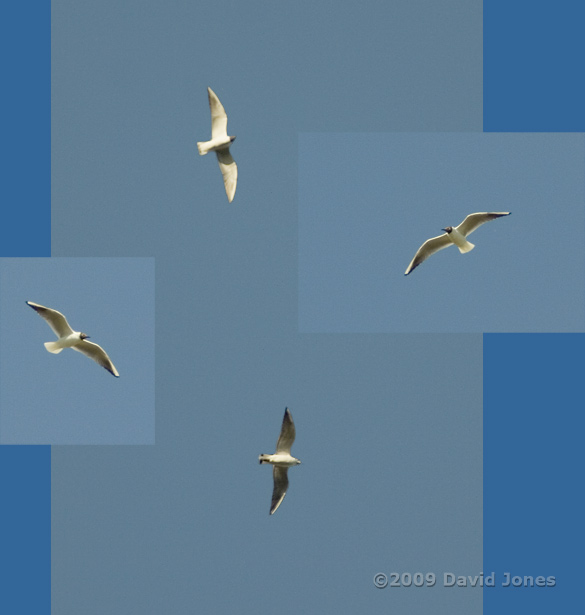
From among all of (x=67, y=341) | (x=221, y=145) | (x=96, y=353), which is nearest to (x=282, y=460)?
(x=96, y=353)

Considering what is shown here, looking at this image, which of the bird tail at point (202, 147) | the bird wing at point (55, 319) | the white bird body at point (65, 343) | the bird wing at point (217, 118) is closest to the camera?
the bird wing at point (55, 319)

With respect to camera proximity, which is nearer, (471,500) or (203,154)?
(203,154)

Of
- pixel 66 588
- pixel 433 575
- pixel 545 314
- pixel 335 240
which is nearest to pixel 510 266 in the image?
pixel 545 314

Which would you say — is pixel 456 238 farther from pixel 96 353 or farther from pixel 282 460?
pixel 96 353

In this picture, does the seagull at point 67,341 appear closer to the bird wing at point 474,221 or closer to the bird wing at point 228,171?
the bird wing at point 228,171

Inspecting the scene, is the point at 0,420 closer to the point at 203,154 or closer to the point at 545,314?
the point at 203,154

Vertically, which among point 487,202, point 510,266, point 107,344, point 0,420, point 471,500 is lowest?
point 471,500

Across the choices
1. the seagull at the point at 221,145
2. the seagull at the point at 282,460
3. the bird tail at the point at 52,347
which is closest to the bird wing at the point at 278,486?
the seagull at the point at 282,460
